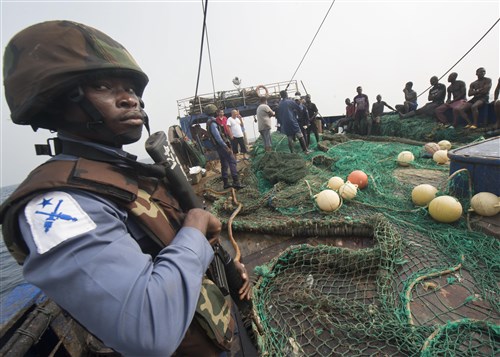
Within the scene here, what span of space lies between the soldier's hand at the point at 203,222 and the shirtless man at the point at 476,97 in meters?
9.55

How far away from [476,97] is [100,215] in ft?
36.2

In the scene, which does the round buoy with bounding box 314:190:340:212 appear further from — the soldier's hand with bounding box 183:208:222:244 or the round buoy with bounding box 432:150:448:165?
the round buoy with bounding box 432:150:448:165

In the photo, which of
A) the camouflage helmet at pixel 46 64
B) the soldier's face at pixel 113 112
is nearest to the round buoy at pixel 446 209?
the soldier's face at pixel 113 112

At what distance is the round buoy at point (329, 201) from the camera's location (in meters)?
3.27

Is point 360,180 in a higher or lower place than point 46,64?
lower

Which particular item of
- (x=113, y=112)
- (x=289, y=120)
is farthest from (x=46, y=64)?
(x=289, y=120)

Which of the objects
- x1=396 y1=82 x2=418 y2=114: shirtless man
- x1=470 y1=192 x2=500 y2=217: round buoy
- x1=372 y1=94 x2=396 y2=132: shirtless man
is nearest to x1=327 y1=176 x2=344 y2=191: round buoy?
x1=470 y1=192 x2=500 y2=217: round buoy

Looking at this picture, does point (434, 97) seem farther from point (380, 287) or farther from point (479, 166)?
point (380, 287)

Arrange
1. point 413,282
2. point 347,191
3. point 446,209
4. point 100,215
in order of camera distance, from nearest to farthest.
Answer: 1. point 100,215
2. point 413,282
3. point 446,209
4. point 347,191

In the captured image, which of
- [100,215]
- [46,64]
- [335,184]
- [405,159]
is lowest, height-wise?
[405,159]

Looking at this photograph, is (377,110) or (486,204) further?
(377,110)

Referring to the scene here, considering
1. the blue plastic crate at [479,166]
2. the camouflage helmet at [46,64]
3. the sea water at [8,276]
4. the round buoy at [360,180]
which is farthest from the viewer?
the sea water at [8,276]

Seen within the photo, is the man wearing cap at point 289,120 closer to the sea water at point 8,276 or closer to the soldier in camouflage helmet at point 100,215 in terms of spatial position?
the soldier in camouflage helmet at point 100,215

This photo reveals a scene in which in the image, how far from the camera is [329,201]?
3271 millimetres
